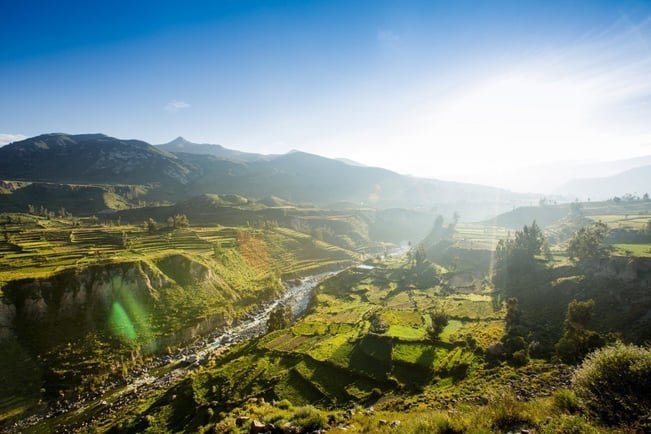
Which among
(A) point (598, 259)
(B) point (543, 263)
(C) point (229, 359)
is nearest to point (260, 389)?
(C) point (229, 359)

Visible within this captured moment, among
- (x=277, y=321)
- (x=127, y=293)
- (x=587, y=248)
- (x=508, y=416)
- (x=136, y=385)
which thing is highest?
(x=587, y=248)

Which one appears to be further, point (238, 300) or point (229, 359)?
point (238, 300)

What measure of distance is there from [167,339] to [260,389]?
35.5 m

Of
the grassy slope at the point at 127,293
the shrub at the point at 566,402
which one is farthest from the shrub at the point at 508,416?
the grassy slope at the point at 127,293

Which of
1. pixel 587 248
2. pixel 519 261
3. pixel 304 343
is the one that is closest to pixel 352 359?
pixel 304 343

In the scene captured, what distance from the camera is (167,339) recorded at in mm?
66375

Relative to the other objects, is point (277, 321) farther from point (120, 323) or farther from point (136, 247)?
point (136, 247)

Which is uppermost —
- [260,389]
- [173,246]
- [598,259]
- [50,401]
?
[598,259]

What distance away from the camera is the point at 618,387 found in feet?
59.3

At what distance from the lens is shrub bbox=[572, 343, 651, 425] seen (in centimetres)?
1593

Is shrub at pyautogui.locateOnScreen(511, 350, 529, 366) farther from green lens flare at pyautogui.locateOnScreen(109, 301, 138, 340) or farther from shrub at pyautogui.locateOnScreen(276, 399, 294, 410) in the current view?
green lens flare at pyautogui.locateOnScreen(109, 301, 138, 340)

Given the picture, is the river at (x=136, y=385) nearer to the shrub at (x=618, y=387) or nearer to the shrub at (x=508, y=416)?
the shrub at (x=508, y=416)

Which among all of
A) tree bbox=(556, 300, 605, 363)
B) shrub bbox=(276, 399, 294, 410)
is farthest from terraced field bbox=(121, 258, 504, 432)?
tree bbox=(556, 300, 605, 363)

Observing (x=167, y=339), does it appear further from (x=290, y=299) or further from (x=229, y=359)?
(x=290, y=299)
